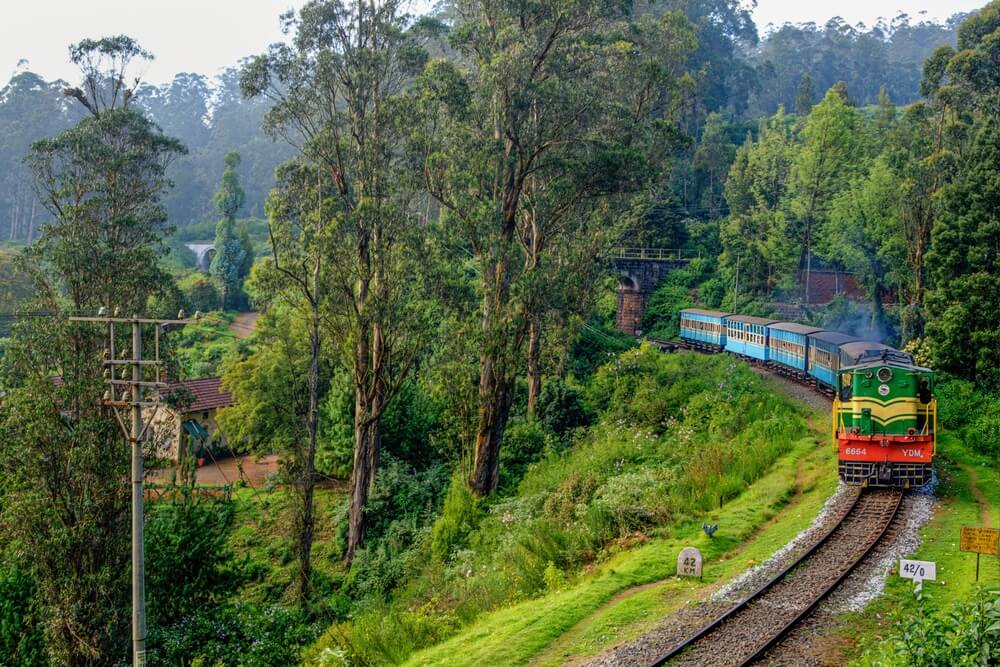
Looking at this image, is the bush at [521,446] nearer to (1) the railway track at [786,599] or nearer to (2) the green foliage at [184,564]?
(2) the green foliage at [184,564]

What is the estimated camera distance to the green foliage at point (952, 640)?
9.19 metres

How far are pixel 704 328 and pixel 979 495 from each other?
2696cm

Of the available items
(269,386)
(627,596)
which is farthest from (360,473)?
(627,596)

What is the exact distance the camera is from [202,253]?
79.0m

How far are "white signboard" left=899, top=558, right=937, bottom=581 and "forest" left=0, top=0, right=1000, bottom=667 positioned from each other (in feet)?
2.20

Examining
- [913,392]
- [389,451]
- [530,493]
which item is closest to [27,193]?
[389,451]

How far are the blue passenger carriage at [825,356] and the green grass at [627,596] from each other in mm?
10023

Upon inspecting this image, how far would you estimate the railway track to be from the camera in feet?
38.7

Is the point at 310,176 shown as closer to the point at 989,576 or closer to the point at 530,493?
the point at 530,493

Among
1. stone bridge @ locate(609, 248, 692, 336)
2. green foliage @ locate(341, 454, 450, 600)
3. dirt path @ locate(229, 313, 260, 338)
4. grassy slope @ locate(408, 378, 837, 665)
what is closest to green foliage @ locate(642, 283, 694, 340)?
stone bridge @ locate(609, 248, 692, 336)

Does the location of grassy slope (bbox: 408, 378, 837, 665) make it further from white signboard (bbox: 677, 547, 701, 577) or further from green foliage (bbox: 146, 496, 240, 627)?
green foliage (bbox: 146, 496, 240, 627)

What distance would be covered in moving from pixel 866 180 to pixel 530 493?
101 ft

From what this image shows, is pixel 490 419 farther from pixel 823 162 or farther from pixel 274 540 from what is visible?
pixel 823 162

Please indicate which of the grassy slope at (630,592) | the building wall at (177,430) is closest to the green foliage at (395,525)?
the grassy slope at (630,592)
